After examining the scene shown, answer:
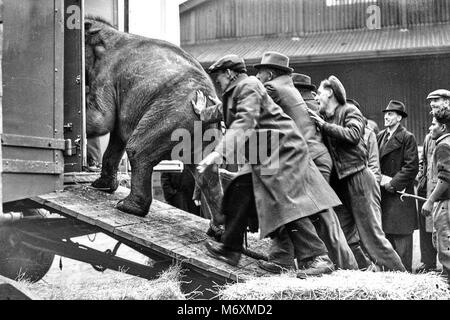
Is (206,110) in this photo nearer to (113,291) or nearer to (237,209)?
(237,209)

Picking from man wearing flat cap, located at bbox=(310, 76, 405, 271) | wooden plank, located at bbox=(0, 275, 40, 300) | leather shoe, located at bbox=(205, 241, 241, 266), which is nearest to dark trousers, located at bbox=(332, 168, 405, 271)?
man wearing flat cap, located at bbox=(310, 76, 405, 271)

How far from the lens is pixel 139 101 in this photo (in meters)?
5.92

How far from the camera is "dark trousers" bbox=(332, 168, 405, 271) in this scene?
5914 mm

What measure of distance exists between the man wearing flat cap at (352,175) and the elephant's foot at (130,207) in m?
1.75

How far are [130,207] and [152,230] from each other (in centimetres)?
42

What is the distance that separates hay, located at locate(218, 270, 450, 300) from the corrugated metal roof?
811 centimetres

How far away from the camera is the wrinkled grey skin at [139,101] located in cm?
579

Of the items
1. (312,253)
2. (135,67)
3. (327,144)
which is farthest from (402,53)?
(312,253)

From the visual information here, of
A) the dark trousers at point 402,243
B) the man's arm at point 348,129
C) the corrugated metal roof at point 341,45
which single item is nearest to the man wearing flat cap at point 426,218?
the dark trousers at point 402,243

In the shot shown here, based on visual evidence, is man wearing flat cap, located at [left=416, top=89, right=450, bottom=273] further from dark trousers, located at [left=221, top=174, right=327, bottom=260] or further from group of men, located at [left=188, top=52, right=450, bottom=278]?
dark trousers, located at [left=221, top=174, right=327, bottom=260]

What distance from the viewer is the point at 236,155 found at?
5.03 meters

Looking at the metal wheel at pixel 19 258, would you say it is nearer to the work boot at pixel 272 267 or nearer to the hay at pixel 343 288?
the work boot at pixel 272 267

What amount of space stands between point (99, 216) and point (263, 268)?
137 cm

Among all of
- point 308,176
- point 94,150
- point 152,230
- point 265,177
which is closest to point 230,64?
point 265,177
